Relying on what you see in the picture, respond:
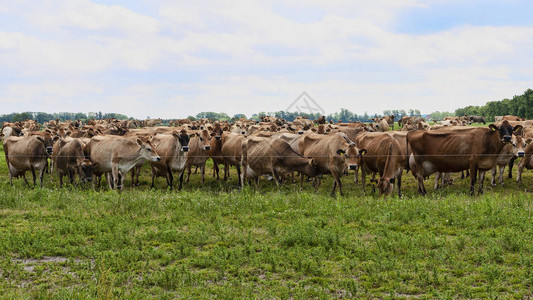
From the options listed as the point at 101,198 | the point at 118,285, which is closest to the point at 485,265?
the point at 118,285

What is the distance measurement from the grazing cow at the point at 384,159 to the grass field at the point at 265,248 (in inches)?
121

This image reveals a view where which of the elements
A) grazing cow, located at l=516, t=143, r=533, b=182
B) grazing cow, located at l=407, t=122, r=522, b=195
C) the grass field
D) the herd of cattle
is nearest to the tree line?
grazing cow, located at l=516, t=143, r=533, b=182

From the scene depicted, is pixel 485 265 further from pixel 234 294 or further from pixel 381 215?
pixel 234 294

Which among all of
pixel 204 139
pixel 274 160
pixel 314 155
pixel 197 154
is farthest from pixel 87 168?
pixel 314 155

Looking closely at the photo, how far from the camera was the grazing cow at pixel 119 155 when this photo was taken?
19141 millimetres

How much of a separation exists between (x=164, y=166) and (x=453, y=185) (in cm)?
1349

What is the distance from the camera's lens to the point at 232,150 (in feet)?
73.9

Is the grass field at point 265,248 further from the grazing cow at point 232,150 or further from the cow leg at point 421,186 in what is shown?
the grazing cow at point 232,150

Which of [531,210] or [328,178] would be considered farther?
[328,178]

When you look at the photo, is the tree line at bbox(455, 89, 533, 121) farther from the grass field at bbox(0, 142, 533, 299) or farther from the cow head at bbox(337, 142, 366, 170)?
the grass field at bbox(0, 142, 533, 299)

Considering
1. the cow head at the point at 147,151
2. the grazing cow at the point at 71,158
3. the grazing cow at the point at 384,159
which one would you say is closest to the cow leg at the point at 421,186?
the grazing cow at the point at 384,159

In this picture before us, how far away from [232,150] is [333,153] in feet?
20.4

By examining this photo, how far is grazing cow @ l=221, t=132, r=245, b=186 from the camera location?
72.5 feet

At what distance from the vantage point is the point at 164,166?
20938 millimetres
